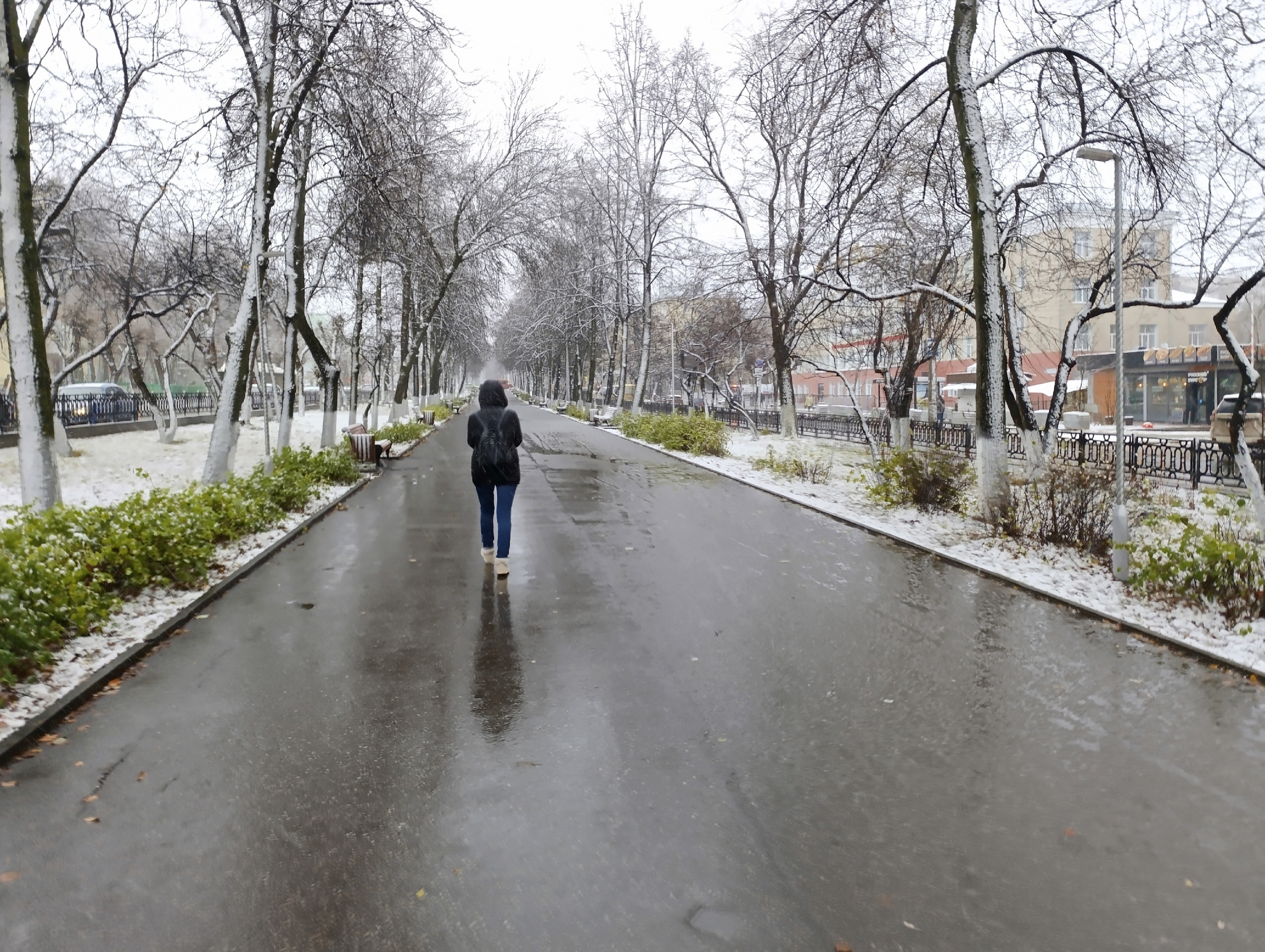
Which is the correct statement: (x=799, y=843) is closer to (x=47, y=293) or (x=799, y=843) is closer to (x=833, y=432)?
(x=47, y=293)

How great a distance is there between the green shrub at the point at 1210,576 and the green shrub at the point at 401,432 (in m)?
19.1

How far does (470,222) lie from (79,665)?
1152 inches

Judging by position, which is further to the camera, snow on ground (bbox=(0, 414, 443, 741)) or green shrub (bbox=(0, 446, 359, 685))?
green shrub (bbox=(0, 446, 359, 685))

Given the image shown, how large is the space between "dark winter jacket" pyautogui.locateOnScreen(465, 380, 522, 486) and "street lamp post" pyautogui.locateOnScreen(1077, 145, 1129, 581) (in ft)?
18.6

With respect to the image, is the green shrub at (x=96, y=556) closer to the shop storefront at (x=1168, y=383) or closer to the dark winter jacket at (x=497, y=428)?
the dark winter jacket at (x=497, y=428)

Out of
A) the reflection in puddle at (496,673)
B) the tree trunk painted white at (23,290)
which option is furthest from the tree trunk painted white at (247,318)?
the reflection in puddle at (496,673)

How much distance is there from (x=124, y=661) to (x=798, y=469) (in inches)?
568

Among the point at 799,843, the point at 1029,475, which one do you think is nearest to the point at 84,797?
the point at 799,843

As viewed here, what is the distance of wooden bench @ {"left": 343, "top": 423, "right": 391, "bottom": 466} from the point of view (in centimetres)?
2006

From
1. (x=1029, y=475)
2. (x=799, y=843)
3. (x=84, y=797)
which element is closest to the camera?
(x=799, y=843)

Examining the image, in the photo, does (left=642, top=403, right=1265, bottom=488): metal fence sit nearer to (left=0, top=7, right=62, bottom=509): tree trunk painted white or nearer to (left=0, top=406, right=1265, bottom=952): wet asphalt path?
(left=0, top=406, right=1265, bottom=952): wet asphalt path

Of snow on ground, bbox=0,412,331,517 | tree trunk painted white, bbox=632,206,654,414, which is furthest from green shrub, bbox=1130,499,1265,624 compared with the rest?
tree trunk painted white, bbox=632,206,654,414

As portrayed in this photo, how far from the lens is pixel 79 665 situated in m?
5.70

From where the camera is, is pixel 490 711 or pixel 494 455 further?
pixel 494 455
